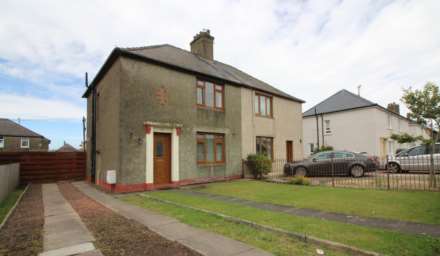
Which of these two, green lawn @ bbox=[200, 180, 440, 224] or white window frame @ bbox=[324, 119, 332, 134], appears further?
white window frame @ bbox=[324, 119, 332, 134]

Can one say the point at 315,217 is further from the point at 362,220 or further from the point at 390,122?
the point at 390,122

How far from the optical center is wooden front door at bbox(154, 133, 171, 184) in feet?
37.2

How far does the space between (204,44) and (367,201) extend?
47.4 ft

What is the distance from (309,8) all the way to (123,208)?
9880 mm

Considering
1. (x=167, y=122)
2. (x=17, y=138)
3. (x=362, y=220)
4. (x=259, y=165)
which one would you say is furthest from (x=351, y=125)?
(x=17, y=138)

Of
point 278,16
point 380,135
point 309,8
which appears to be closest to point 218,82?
point 278,16

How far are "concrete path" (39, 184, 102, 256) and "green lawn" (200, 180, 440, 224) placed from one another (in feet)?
16.8

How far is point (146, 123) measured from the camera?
426 inches

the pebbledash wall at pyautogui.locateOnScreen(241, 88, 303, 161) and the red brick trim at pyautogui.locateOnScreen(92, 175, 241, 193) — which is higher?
the pebbledash wall at pyautogui.locateOnScreen(241, 88, 303, 161)

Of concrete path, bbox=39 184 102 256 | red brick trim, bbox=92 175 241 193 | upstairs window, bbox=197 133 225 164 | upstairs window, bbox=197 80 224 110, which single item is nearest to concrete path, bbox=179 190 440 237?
concrete path, bbox=39 184 102 256

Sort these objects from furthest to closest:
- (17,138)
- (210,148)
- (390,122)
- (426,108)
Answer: (17,138)
(390,122)
(210,148)
(426,108)

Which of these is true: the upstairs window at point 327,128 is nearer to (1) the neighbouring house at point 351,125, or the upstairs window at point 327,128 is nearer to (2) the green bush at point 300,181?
(1) the neighbouring house at point 351,125

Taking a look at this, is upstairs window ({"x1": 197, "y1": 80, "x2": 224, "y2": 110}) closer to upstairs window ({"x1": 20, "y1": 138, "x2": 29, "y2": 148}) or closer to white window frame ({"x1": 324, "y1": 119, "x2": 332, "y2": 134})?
white window frame ({"x1": 324, "y1": 119, "x2": 332, "y2": 134})

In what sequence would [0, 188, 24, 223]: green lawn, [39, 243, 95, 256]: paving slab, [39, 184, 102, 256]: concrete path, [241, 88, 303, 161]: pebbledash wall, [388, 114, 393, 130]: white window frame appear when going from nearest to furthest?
[39, 243, 95, 256]: paving slab
[39, 184, 102, 256]: concrete path
[0, 188, 24, 223]: green lawn
[241, 88, 303, 161]: pebbledash wall
[388, 114, 393, 130]: white window frame
